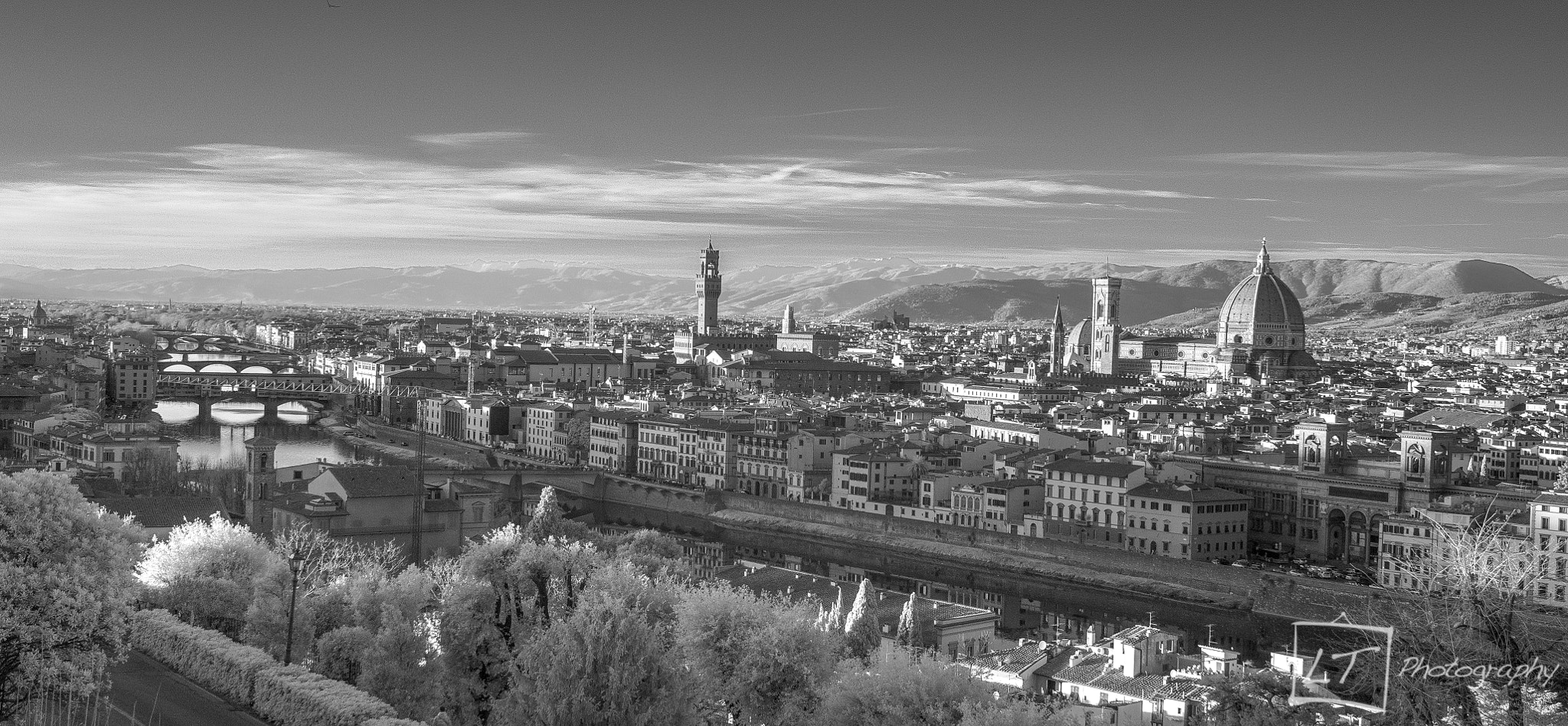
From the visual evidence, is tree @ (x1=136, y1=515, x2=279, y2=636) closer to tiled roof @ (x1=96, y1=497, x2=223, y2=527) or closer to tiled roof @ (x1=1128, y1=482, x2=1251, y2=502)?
tiled roof @ (x1=96, y1=497, x2=223, y2=527)

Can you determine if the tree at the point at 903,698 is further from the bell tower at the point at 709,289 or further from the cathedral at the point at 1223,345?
the bell tower at the point at 709,289

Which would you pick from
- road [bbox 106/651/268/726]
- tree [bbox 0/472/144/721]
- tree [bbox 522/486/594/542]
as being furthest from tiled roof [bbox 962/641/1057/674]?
tree [bbox 0/472/144/721]

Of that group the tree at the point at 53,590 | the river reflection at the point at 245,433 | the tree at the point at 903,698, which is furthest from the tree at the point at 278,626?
the river reflection at the point at 245,433

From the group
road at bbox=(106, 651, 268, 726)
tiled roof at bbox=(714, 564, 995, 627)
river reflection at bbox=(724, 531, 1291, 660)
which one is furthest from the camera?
river reflection at bbox=(724, 531, 1291, 660)

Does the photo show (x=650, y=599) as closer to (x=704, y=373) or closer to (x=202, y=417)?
(x=202, y=417)

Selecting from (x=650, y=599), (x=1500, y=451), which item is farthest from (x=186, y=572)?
(x=1500, y=451)
